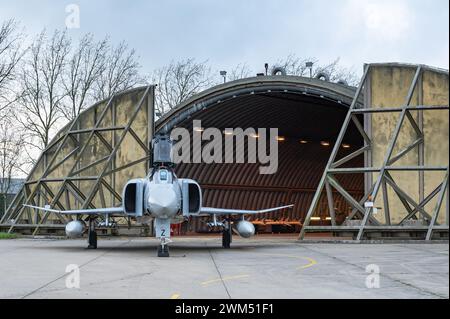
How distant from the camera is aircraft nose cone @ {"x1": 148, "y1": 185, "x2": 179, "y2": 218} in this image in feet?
57.1

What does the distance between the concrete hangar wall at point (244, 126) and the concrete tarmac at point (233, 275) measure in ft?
28.1

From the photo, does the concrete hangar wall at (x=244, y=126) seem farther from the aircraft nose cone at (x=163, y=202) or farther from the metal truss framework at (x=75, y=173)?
the aircraft nose cone at (x=163, y=202)

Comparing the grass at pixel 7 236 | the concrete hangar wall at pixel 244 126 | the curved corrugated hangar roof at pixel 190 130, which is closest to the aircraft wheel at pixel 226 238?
the concrete hangar wall at pixel 244 126

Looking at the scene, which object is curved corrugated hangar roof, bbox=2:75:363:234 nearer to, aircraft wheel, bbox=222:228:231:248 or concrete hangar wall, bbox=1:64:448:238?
concrete hangar wall, bbox=1:64:448:238

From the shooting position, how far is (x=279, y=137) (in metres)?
39.0

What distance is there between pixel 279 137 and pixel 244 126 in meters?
3.62

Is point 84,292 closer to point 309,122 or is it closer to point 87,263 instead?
point 87,263

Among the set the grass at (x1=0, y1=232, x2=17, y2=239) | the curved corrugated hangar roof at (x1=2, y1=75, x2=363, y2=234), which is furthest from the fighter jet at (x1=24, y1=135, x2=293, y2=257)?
the grass at (x1=0, y1=232, x2=17, y2=239)

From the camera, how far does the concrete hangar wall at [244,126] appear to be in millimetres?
26469

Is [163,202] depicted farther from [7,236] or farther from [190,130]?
[190,130]

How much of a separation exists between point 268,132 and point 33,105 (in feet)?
66.3

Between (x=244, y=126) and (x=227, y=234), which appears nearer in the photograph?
(x=227, y=234)

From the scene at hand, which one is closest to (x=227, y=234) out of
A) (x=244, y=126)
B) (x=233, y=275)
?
(x=233, y=275)
